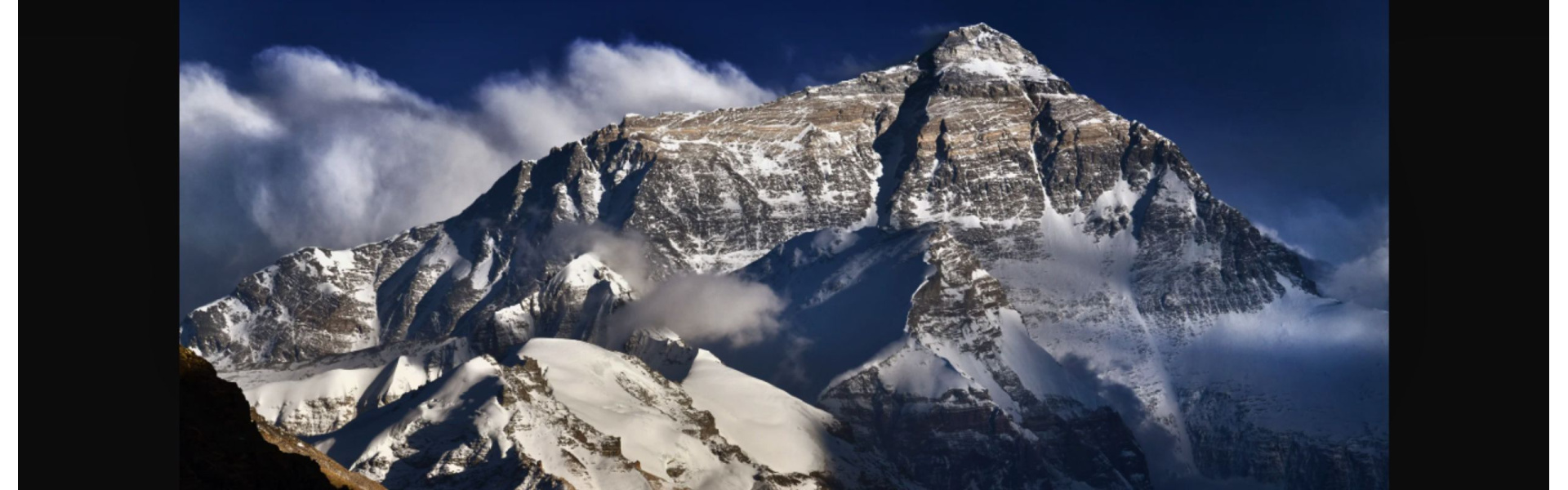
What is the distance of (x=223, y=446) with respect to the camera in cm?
4803

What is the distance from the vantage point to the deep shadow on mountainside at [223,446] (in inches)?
1841

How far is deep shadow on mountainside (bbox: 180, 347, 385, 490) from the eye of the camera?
46.8 metres
